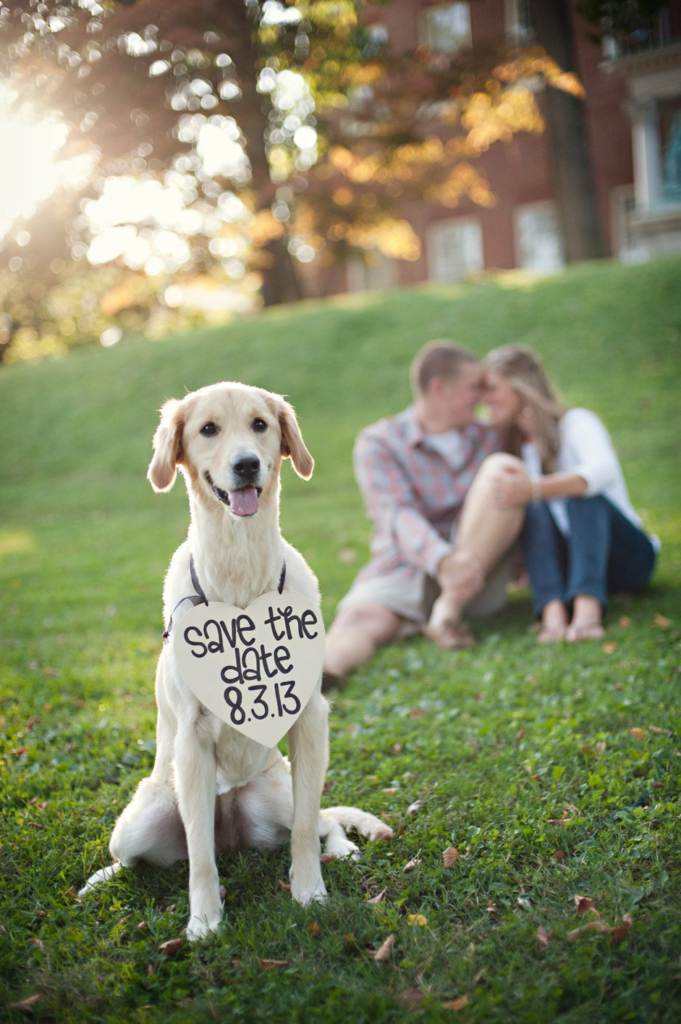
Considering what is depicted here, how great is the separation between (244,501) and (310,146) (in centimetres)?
1399

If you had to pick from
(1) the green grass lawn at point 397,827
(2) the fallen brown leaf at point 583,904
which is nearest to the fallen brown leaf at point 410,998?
(1) the green grass lawn at point 397,827

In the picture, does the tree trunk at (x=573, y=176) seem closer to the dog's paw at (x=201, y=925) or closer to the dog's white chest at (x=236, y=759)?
the dog's white chest at (x=236, y=759)

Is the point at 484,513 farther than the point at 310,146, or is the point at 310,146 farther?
the point at 310,146

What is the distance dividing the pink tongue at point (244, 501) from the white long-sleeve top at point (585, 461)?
280cm

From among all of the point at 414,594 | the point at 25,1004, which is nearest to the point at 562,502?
the point at 414,594

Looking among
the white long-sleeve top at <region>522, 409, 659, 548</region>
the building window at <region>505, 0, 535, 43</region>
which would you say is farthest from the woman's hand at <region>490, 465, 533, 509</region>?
the building window at <region>505, 0, 535, 43</region>

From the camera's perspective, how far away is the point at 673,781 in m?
2.94

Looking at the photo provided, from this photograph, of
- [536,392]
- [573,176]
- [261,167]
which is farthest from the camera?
[573,176]

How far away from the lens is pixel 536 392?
199 inches

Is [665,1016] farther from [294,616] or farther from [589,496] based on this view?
[589,496]

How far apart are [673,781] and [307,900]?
1413 mm

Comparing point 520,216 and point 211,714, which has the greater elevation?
point 520,216

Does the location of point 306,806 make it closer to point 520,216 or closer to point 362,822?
point 362,822

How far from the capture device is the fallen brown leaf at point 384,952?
2.16 meters
